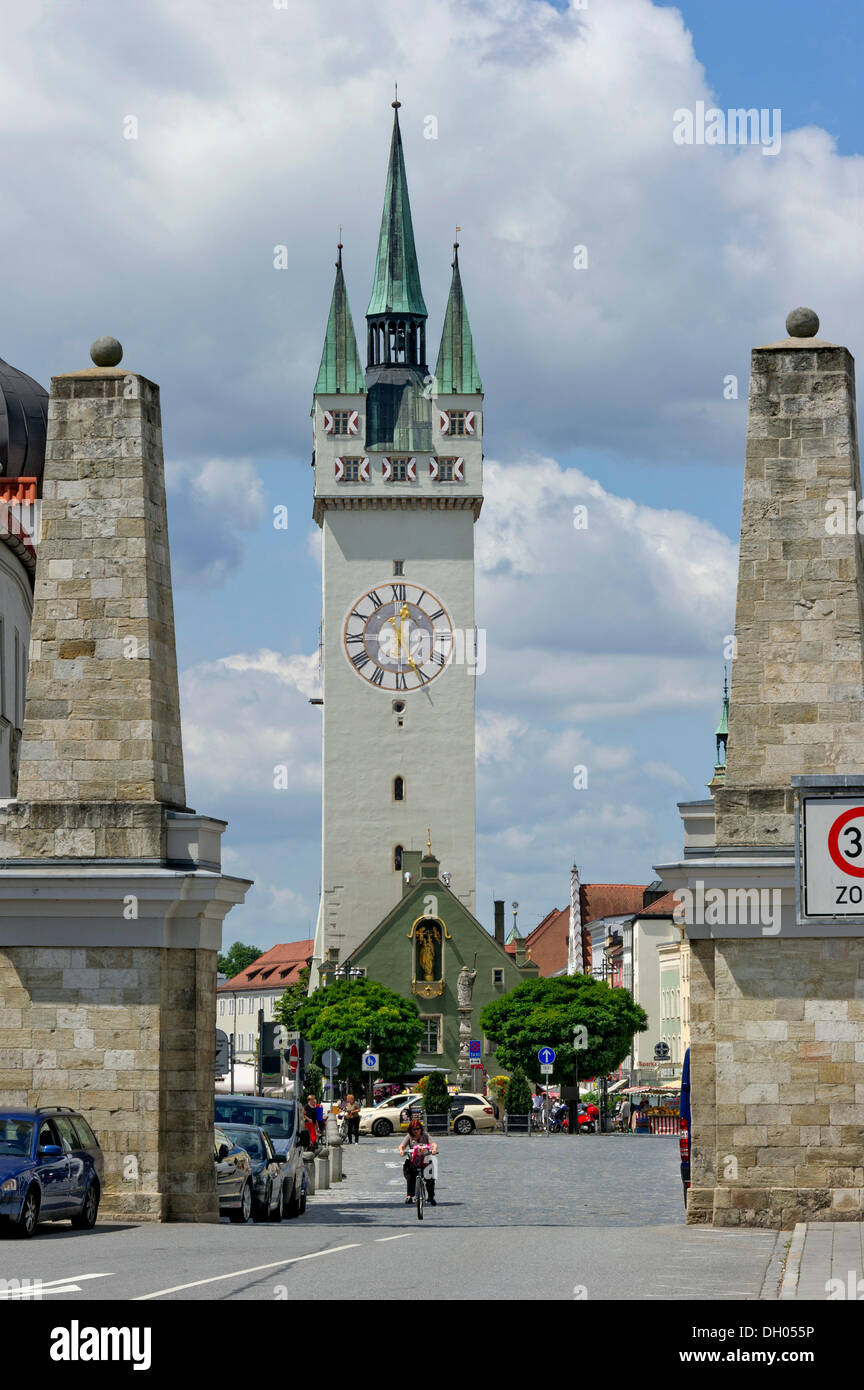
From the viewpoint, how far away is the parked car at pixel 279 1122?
3125cm

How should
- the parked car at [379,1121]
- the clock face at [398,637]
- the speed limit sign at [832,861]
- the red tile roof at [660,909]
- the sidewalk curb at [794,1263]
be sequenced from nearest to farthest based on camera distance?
1. the speed limit sign at [832,861]
2. the sidewalk curb at [794,1263]
3. the parked car at [379,1121]
4. the clock face at [398,637]
5. the red tile roof at [660,909]

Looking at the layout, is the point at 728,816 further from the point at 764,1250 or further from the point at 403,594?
the point at 403,594

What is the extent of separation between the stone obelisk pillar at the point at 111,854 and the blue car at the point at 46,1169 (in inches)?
44.6

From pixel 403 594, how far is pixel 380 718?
7.01 m

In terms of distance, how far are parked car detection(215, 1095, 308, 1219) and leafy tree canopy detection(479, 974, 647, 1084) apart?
59.5 m

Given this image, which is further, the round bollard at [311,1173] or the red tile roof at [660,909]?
the red tile roof at [660,909]

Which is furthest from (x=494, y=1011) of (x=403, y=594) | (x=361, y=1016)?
(x=403, y=594)

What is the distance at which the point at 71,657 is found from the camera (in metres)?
27.2

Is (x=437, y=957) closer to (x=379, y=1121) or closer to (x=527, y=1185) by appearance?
(x=379, y=1121)

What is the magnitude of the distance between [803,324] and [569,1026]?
67.6 meters

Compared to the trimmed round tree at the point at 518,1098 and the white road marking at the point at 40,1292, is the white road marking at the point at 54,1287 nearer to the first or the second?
the white road marking at the point at 40,1292

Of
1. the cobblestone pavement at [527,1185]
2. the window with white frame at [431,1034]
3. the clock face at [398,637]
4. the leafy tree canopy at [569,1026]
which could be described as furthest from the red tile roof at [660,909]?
the cobblestone pavement at [527,1185]

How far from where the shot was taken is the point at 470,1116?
257ft

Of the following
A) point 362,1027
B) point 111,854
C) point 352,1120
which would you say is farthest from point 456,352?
point 111,854
